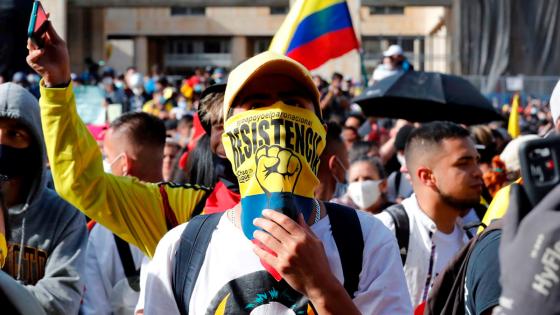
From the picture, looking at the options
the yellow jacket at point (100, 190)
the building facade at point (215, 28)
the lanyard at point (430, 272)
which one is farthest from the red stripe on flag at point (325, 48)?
the building facade at point (215, 28)

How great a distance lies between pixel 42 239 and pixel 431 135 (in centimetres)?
252

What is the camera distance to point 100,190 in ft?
13.1

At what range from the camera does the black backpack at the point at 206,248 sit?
2952 millimetres

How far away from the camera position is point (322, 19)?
25.8 ft

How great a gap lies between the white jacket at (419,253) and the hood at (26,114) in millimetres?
1815

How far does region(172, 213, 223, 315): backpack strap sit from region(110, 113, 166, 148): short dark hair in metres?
2.94

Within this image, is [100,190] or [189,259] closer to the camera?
[189,259]

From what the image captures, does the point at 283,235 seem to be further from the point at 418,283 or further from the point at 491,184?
the point at 491,184

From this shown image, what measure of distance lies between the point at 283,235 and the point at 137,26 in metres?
53.8

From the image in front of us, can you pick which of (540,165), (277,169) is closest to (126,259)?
(277,169)

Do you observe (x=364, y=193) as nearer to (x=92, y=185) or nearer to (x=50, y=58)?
(x=92, y=185)

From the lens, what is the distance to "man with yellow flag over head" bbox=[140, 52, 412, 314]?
2863 millimetres

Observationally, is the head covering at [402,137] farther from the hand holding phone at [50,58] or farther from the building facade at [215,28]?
the building facade at [215,28]

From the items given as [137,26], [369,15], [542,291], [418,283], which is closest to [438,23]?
[369,15]
